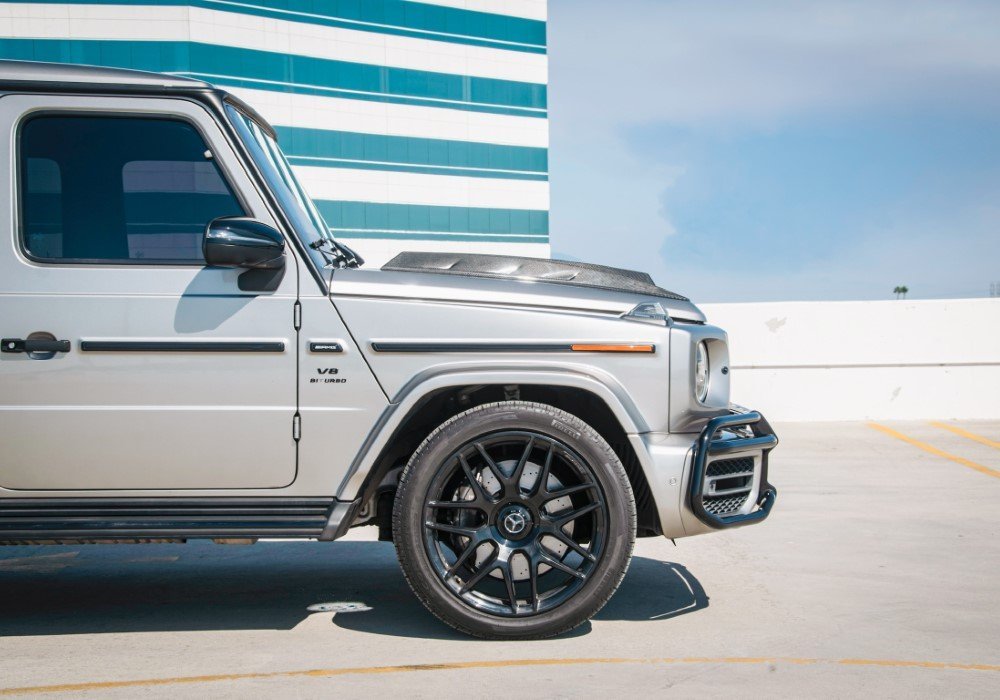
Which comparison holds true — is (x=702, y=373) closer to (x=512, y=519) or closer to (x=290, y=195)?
(x=512, y=519)

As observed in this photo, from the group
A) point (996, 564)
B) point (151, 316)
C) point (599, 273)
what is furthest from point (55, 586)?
point (996, 564)

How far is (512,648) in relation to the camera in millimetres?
3945

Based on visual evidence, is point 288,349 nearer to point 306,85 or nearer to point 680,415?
point 680,415

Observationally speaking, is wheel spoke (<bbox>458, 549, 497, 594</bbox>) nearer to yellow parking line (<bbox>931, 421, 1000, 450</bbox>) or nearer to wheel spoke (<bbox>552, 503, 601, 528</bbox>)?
wheel spoke (<bbox>552, 503, 601, 528</bbox>)

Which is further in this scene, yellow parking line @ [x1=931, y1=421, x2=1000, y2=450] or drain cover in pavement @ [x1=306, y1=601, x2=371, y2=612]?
yellow parking line @ [x1=931, y1=421, x2=1000, y2=450]

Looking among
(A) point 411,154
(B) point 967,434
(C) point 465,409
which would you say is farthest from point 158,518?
(A) point 411,154

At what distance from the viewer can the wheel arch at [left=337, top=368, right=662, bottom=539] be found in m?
3.94

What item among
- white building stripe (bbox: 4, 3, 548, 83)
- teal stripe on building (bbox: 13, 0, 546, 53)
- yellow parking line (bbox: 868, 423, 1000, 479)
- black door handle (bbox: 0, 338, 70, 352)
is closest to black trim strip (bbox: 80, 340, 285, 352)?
black door handle (bbox: 0, 338, 70, 352)

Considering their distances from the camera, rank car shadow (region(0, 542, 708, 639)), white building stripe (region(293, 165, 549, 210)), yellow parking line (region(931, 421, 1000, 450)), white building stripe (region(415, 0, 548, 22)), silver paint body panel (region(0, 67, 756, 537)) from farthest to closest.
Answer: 1. white building stripe (region(415, 0, 548, 22))
2. white building stripe (region(293, 165, 549, 210))
3. yellow parking line (region(931, 421, 1000, 450))
4. car shadow (region(0, 542, 708, 639))
5. silver paint body panel (region(0, 67, 756, 537))

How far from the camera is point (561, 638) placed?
161 inches

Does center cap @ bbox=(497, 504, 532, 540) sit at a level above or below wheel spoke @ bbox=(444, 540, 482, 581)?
above

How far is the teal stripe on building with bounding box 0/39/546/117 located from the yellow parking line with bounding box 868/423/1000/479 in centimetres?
4177

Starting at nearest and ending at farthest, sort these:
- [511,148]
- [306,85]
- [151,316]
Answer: [151,316], [306,85], [511,148]

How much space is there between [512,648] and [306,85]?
5090cm
